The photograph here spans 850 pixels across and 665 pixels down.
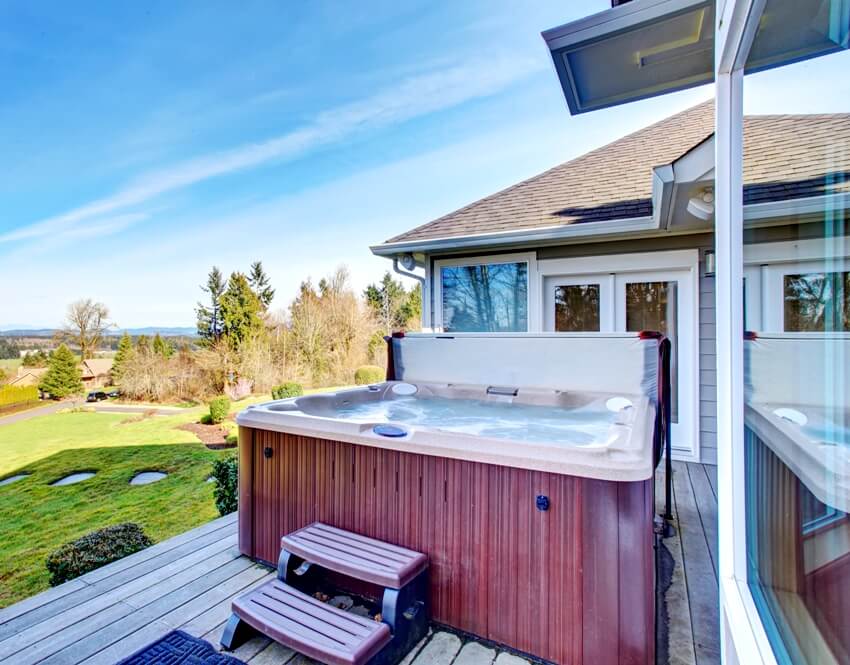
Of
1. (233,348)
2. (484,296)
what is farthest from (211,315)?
(484,296)

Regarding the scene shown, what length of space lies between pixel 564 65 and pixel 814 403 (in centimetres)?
290

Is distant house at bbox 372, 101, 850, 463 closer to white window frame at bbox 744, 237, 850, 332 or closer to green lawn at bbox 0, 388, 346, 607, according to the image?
white window frame at bbox 744, 237, 850, 332

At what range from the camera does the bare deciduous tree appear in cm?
1255

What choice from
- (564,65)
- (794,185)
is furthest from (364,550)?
(564,65)

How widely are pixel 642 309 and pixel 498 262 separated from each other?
1.63m

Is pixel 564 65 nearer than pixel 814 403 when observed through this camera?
No

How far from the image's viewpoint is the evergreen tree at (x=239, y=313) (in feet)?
43.4

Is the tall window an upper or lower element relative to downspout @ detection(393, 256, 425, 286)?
lower

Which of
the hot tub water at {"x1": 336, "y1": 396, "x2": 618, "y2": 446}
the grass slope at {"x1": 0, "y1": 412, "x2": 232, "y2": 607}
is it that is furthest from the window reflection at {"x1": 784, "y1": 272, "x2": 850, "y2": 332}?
the grass slope at {"x1": 0, "y1": 412, "x2": 232, "y2": 607}

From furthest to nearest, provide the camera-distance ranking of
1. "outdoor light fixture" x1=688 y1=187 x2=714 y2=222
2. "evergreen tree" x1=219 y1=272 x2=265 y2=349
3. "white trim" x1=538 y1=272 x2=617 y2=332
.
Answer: "evergreen tree" x1=219 y1=272 x2=265 y2=349, "white trim" x1=538 y1=272 x2=617 y2=332, "outdoor light fixture" x1=688 y1=187 x2=714 y2=222

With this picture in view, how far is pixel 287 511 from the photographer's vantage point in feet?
7.47

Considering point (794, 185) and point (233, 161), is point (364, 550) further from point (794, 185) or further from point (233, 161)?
point (233, 161)

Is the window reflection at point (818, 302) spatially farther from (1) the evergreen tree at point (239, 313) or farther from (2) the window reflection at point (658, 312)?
(1) the evergreen tree at point (239, 313)

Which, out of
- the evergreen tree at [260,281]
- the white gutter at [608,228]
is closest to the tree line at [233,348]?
the evergreen tree at [260,281]
